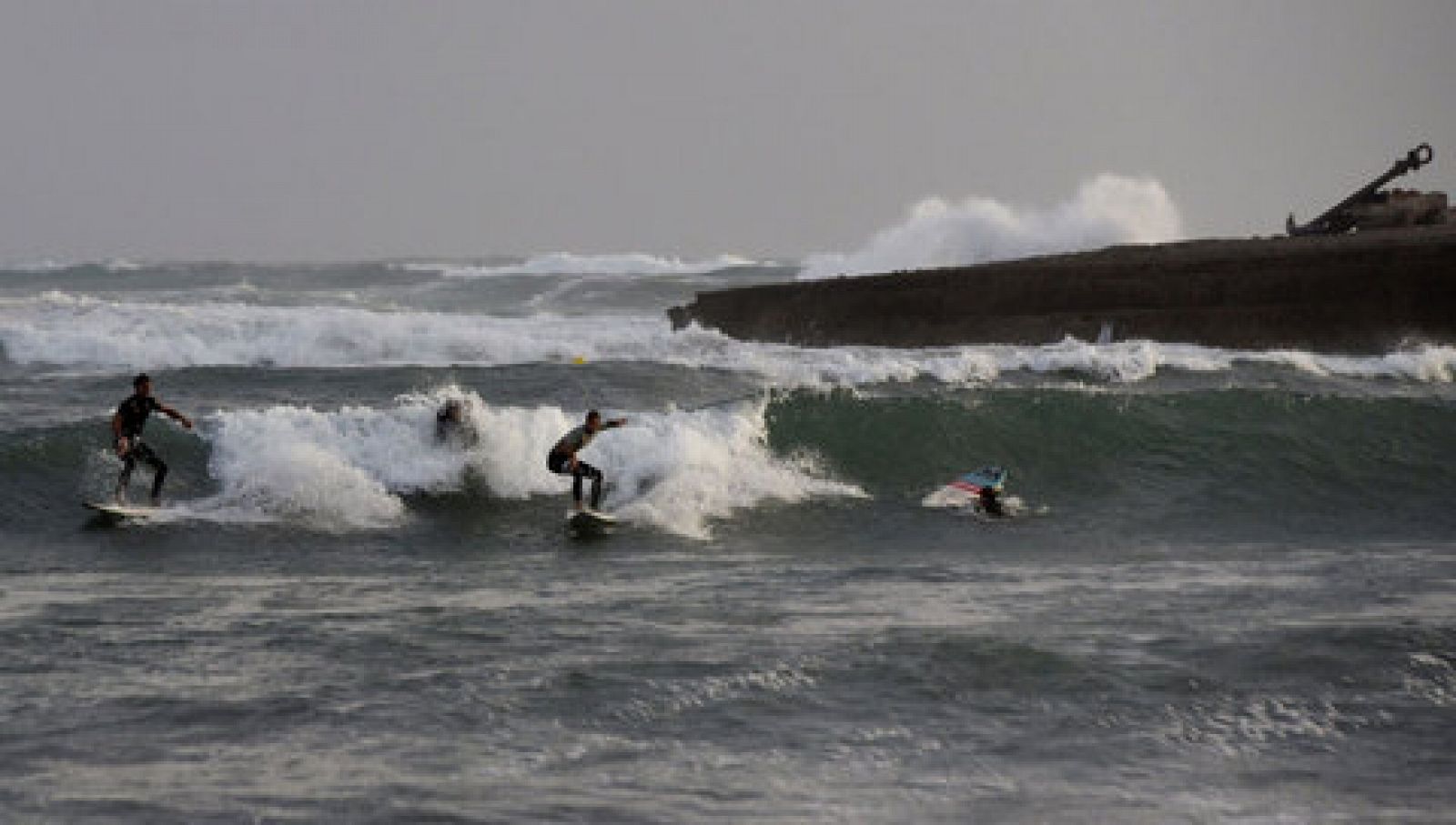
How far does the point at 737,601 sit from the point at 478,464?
6483 mm

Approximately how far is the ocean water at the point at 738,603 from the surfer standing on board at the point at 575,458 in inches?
22.2

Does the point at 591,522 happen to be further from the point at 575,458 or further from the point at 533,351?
the point at 533,351

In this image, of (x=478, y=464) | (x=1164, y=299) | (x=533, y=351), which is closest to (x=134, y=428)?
(x=478, y=464)

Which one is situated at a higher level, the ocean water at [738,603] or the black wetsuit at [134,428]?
the black wetsuit at [134,428]

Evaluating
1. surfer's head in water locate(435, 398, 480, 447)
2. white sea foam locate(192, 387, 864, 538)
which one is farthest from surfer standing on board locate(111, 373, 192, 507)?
surfer's head in water locate(435, 398, 480, 447)

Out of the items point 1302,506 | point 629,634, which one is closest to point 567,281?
point 1302,506

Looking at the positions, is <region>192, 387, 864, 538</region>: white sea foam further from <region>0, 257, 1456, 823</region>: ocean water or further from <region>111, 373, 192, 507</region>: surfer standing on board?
<region>111, 373, 192, 507</region>: surfer standing on board

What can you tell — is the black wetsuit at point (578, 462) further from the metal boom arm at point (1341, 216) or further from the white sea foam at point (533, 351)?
the metal boom arm at point (1341, 216)

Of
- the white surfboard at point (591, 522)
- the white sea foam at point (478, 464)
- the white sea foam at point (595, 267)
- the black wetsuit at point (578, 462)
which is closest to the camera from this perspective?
the black wetsuit at point (578, 462)

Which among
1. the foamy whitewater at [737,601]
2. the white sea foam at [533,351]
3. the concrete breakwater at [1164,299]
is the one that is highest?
the concrete breakwater at [1164,299]

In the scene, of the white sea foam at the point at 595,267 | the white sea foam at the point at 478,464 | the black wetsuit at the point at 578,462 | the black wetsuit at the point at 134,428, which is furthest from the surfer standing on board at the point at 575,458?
the white sea foam at the point at 595,267

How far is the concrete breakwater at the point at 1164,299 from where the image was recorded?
103 ft

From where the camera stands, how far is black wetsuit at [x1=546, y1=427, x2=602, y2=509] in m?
16.1

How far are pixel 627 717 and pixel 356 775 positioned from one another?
5.53 feet
